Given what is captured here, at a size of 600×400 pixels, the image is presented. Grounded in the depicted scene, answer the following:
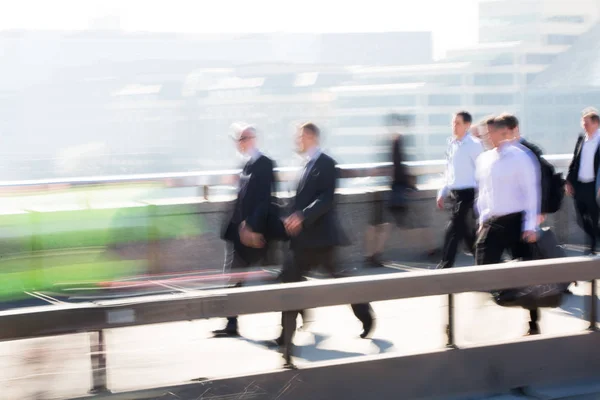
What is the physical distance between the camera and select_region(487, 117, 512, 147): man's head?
6.13m

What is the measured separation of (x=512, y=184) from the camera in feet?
20.3

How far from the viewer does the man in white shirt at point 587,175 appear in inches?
364

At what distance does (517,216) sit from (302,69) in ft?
215

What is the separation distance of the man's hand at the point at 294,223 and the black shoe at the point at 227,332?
4.98 feet

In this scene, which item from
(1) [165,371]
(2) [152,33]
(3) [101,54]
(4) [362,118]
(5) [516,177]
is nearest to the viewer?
(1) [165,371]

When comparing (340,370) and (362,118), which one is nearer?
(340,370)

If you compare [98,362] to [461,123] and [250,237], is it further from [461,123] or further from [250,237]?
[461,123]

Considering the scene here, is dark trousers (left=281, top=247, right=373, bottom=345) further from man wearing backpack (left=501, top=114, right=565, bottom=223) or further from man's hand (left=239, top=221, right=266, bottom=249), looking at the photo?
man wearing backpack (left=501, top=114, right=565, bottom=223)

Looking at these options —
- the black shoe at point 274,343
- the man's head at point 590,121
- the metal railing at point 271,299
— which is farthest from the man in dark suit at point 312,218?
the man's head at point 590,121

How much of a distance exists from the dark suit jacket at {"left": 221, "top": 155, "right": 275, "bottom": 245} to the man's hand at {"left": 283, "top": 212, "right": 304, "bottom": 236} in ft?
0.72

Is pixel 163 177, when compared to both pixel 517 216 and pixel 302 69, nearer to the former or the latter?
pixel 517 216

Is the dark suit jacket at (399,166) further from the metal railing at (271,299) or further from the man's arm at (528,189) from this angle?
the metal railing at (271,299)

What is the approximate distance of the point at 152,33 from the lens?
52062mm

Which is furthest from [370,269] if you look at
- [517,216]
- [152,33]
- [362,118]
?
[362,118]
